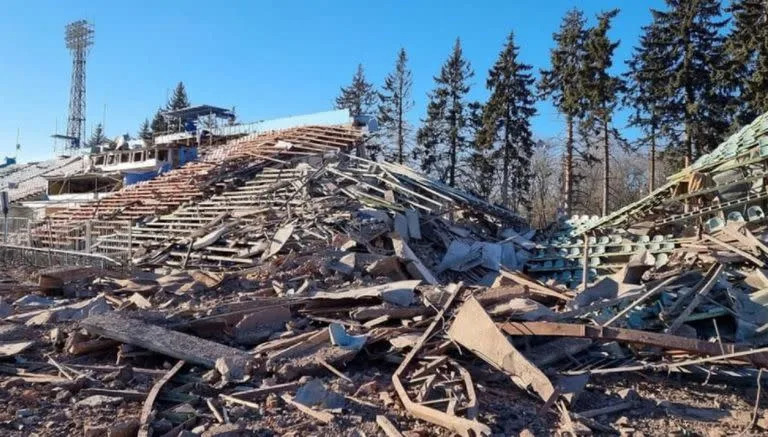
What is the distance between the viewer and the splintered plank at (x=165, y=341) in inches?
201

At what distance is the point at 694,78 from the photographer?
25484 millimetres

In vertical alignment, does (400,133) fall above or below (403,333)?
above

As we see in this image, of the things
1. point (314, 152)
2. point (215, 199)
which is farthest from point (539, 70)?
point (215, 199)

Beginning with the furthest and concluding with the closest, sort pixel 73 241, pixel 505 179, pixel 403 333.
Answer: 1. pixel 505 179
2. pixel 73 241
3. pixel 403 333

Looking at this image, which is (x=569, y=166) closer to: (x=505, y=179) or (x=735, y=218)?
(x=505, y=179)

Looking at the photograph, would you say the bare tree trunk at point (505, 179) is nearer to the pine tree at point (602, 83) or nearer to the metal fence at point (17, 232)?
the pine tree at point (602, 83)

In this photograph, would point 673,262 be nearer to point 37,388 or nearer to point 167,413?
point 167,413

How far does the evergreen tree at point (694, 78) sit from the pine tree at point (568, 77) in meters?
4.23

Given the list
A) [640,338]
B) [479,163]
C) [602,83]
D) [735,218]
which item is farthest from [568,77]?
[640,338]

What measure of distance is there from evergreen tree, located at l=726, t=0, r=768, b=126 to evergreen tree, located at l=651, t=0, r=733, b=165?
546mm

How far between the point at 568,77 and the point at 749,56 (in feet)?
27.9

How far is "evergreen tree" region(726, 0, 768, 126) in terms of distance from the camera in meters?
21.7

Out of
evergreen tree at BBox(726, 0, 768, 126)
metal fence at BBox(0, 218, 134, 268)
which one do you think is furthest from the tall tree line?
metal fence at BBox(0, 218, 134, 268)

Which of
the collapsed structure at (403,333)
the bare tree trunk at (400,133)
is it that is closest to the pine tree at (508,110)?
the bare tree trunk at (400,133)
